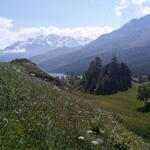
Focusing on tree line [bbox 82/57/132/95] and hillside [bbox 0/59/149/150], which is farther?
tree line [bbox 82/57/132/95]

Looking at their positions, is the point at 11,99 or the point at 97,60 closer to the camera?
the point at 11,99

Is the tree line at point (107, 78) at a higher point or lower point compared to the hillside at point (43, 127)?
lower

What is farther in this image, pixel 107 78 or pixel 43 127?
pixel 107 78

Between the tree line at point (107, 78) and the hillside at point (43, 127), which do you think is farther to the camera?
the tree line at point (107, 78)

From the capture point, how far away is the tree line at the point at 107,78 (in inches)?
6255

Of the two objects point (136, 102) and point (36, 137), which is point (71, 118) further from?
point (136, 102)

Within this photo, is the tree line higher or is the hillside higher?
the hillside

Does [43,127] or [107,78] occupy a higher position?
[43,127]

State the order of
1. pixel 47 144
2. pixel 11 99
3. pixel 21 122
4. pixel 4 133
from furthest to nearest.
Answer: pixel 11 99 → pixel 21 122 → pixel 47 144 → pixel 4 133

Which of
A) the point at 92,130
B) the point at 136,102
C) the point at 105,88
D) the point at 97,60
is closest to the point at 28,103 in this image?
the point at 92,130

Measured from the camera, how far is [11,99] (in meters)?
19.8

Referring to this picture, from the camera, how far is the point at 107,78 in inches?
6368

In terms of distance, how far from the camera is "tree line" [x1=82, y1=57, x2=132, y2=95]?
158875 mm

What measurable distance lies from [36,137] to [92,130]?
5973mm
